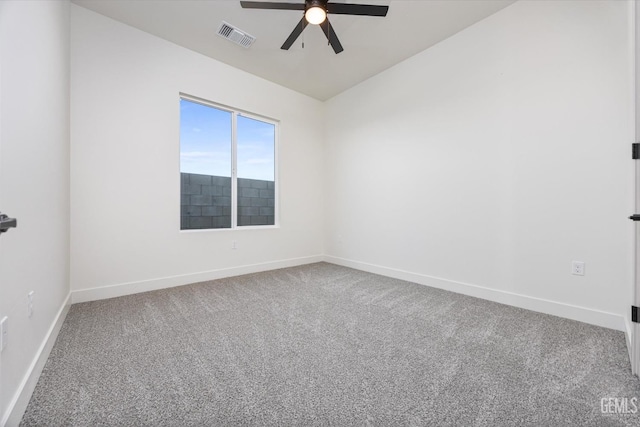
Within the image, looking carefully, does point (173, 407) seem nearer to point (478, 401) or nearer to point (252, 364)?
point (252, 364)

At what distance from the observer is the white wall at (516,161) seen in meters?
1.97

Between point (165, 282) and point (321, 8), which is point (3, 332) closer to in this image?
point (165, 282)

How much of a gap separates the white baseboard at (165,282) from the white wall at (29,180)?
0.48 m

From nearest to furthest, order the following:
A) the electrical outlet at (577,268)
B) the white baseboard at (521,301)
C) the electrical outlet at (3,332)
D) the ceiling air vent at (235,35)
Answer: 1. the electrical outlet at (3,332)
2. the white baseboard at (521,301)
3. the electrical outlet at (577,268)
4. the ceiling air vent at (235,35)

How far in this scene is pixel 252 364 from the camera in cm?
149

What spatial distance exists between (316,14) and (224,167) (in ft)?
7.33

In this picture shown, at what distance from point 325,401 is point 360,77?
388cm

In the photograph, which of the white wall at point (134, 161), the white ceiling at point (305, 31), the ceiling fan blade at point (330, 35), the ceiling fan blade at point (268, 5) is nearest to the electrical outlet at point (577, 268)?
the white ceiling at point (305, 31)

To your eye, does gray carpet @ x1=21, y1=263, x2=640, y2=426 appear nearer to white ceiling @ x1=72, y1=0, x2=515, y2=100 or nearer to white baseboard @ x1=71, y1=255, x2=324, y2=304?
white baseboard @ x1=71, y1=255, x2=324, y2=304

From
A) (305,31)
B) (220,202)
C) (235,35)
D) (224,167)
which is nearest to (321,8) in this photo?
(305,31)

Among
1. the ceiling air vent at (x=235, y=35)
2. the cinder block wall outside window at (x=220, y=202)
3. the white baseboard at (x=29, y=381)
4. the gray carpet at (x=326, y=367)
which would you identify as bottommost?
the gray carpet at (x=326, y=367)

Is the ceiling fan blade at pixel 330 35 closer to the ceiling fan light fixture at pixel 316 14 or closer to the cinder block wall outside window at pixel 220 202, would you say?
the ceiling fan light fixture at pixel 316 14

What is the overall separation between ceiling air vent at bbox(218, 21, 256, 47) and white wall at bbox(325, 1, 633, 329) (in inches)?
70.5

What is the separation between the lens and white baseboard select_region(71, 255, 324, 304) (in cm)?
251
